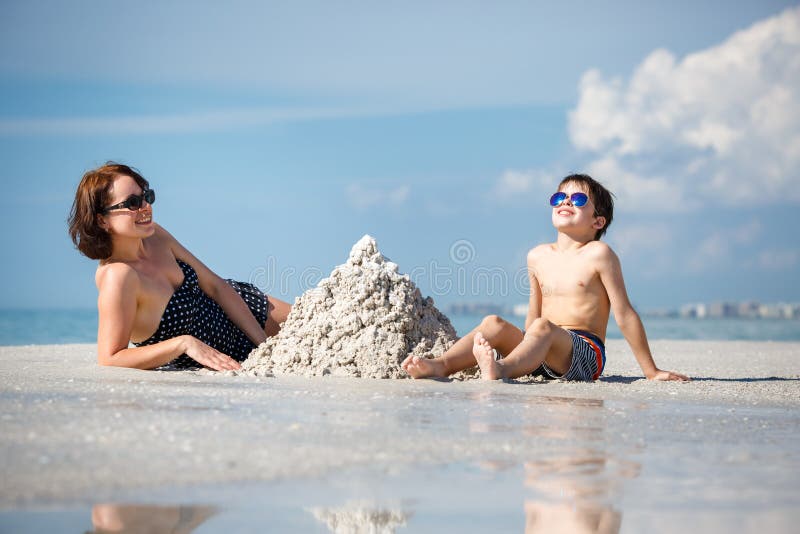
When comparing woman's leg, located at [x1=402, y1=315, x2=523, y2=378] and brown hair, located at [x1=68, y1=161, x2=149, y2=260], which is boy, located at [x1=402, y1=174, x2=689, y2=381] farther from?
brown hair, located at [x1=68, y1=161, x2=149, y2=260]

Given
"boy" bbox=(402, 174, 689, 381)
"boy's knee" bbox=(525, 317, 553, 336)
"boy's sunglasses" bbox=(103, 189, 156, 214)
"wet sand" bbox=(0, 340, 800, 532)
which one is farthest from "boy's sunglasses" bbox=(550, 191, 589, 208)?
"boy's sunglasses" bbox=(103, 189, 156, 214)

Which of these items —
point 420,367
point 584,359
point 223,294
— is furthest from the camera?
point 223,294

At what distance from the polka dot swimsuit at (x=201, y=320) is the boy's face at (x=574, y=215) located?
2.05 meters

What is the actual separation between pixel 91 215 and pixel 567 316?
2.84 m

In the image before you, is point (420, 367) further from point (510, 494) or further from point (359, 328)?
point (510, 494)

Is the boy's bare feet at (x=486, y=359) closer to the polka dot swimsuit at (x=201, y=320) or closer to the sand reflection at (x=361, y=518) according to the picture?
the polka dot swimsuit at (x=201, y=320)

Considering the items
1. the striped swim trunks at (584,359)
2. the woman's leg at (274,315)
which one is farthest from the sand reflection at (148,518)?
the woman's leg at (274,315)

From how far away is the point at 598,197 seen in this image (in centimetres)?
558

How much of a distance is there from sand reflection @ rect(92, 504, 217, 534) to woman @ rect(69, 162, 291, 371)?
303 centimetres

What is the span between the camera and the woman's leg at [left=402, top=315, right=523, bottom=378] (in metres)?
4.68

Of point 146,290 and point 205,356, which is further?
point 146,290

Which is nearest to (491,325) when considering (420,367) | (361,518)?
(420,367)

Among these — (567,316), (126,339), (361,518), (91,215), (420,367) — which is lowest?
(361,518)

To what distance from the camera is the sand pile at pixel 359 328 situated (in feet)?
16.6
